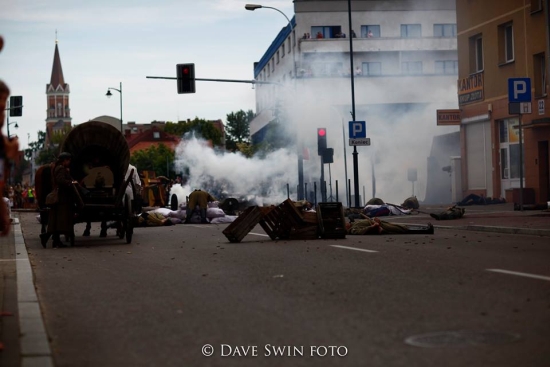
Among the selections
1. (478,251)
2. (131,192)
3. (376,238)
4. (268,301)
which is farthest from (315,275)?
(131,192)

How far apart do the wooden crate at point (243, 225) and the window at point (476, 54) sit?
24948 millimetres

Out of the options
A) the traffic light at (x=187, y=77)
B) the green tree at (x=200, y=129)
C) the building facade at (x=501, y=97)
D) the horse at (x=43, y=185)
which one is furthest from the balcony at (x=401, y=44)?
the green tree at (x=200, y=129)

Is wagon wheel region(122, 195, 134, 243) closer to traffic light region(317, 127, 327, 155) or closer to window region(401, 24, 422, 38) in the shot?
traffic light region(317, 127, 327, 155)

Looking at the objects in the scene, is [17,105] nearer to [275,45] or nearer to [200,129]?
[275,45]

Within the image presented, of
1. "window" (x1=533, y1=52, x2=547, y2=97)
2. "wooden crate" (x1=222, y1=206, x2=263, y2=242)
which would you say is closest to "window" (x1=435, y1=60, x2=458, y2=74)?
"window" (x1=533, y1=52, x2=547, y2=97)

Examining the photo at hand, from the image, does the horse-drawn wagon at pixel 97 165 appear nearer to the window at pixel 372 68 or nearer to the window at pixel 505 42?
the window at pixel 505 42

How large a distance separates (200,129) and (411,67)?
68.8 meters

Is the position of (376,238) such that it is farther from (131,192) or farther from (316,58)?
(316,58)

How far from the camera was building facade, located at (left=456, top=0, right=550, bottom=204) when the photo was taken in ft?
116

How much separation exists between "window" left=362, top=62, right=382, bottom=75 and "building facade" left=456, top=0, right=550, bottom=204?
35.9 m

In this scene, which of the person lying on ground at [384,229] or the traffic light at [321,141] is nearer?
the person lying on ground at [384,229]

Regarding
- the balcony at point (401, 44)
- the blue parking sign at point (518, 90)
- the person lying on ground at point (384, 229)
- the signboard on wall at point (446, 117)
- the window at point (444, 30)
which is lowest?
the person lying on ground at point (384, 229)

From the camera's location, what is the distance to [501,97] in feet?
128

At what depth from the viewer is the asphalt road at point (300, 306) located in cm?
649
